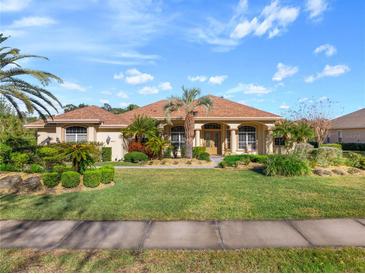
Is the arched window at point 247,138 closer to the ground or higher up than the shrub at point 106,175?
higher up

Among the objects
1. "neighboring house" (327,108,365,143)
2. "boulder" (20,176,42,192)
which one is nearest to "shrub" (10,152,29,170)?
"boulder" (20,176,42,192)

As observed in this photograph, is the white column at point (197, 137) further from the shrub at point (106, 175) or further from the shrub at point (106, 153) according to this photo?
the shrub at point (106, 175)

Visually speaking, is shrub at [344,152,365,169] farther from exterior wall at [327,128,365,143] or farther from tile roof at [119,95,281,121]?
exterior wall at [327,128,365,143]

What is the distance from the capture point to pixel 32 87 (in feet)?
43.6

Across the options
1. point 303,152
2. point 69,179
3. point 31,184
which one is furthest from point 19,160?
point 303,152

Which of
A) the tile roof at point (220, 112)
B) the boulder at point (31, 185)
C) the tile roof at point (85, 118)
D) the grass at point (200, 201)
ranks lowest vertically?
the grass at point (200, 201)

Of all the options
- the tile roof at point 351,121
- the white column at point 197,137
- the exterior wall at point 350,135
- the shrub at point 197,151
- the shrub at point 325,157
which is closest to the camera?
the shrub at point 325,157

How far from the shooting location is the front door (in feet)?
87.2

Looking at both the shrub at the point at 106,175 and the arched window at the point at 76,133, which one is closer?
the shrub at the point at 106,175

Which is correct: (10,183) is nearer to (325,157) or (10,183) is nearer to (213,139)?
(325,157)

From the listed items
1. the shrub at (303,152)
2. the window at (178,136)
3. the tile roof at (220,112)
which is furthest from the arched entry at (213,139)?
the shrub at (303,152)

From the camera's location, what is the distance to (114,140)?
900 inches

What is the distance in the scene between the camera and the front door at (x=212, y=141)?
26.6 meters

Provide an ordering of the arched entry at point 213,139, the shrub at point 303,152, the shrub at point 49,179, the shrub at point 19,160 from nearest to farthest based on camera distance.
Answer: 1. the shrub at point 49,179
2. the shrub at point 19,160
3. the shrub at point 303,152
4. the arched entry at point 213,139
